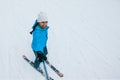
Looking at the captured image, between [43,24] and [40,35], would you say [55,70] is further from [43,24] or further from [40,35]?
[43,24]

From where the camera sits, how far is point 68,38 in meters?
5.84

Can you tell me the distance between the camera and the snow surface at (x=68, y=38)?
4.72 meters

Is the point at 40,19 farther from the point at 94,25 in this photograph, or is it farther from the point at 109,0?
the point at 109,0

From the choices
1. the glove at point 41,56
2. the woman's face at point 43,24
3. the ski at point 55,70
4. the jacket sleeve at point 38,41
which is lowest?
the ski at point 55,70

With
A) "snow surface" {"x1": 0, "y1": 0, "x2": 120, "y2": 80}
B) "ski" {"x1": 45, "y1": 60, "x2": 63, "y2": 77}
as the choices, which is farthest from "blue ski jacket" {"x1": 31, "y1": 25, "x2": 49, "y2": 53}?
"snow surface" {"x1": 0, "y1": 0, "x2": 120, "y2": 80}

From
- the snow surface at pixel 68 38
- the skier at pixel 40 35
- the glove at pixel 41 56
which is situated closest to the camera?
the skier at pixel 40 35

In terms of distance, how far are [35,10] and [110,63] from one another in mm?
2935

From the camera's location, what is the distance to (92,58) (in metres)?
5.21

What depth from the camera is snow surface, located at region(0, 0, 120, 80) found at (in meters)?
4.72

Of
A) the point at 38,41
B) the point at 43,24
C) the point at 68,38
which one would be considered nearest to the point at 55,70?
the point at 38,41

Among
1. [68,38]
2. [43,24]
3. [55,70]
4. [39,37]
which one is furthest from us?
[68,38]

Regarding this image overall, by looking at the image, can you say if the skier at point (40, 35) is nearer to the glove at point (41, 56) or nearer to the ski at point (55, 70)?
the glove at point (41, 56)

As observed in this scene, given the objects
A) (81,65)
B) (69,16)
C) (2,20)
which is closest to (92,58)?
(81,65)

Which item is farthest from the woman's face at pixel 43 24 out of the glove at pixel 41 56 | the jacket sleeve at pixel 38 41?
the glove at pixel 41 56
